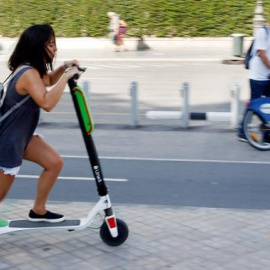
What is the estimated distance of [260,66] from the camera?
33.1ft

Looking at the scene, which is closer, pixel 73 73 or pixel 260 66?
pixel 73 73

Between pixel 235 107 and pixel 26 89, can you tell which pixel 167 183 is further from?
pixel 235 107

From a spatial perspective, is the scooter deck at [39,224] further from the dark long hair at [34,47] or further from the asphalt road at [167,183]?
the asphalt road at [167,183]

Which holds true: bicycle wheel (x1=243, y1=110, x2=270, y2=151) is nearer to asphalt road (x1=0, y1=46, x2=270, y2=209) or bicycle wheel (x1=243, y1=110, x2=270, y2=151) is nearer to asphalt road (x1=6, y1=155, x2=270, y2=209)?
asphalt road (x1=0, y1=46, x2=270, y2=209)

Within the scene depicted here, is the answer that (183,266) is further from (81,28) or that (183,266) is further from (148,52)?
(81,28)

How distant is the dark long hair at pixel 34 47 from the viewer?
520cm

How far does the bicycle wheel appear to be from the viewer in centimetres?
1010

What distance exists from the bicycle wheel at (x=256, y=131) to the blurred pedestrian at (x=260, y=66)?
103mm

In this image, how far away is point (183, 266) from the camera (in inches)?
199

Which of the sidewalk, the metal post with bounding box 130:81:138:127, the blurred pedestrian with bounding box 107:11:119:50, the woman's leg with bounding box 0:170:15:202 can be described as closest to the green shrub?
the blurred pedestrian with bounding box 107:11:119:50

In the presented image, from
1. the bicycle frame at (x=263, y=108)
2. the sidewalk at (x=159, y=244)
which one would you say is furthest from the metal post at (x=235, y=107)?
the sidewalk at (x=159, y=244)

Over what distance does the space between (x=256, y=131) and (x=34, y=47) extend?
567 centimetres

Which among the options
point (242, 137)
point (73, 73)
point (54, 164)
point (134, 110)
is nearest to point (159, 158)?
point (242, 137)

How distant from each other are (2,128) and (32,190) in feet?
8.48
